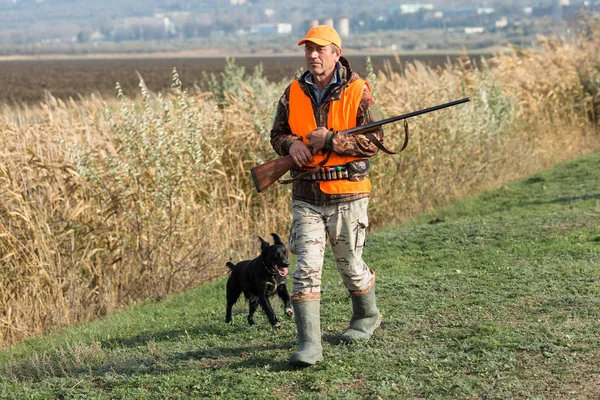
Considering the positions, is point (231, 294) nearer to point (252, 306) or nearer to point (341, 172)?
point (252, 306)

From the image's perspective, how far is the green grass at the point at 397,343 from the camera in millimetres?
5867

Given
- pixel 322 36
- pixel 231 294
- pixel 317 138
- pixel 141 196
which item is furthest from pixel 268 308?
pixel 141 196

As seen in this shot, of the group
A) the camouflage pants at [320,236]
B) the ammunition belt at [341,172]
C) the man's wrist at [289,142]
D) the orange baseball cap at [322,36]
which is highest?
the orange baseball cap at [322,36]

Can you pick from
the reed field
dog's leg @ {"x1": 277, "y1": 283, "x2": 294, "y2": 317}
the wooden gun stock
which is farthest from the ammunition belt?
the reed field

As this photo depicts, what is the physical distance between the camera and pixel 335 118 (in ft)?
20.9

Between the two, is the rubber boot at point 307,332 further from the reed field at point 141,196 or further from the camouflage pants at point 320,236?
the reed field at point 141,196

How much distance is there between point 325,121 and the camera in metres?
6.38

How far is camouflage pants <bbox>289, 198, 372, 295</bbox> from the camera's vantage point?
6.20 m

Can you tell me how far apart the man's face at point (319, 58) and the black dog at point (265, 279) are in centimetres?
139

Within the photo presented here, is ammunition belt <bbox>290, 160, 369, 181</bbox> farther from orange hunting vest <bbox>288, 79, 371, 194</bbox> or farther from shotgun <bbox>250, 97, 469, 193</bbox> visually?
shotgun <bbox>250, 97, 469, 193</bbox>

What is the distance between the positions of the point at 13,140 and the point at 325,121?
5.07m

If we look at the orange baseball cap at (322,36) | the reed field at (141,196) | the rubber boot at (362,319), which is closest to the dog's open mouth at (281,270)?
the rubber boot at (362,319)

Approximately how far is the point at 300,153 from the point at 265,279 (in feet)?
4.10

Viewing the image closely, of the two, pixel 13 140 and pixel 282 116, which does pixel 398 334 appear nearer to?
pixel 282 116
